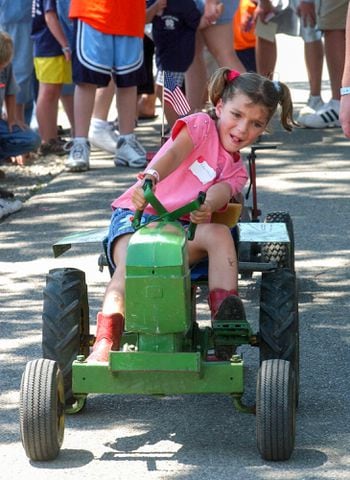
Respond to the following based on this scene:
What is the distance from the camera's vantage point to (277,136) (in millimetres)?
11406

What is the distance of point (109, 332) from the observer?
4.68m

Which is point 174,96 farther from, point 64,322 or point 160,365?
point 160,365

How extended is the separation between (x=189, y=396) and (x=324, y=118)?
6.83 metres

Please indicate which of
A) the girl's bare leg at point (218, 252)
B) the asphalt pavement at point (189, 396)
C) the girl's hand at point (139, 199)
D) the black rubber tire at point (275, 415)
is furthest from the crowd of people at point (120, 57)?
the black rubber tire at point (275, 415)

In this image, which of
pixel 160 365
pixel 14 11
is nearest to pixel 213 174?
pixel 160 365

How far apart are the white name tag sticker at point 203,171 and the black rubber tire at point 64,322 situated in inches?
24.6

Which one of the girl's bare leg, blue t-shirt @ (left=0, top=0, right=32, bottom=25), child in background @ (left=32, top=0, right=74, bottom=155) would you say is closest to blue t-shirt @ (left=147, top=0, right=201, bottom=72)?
child in background @ (left=32, top=0, right=74, bottom=155)

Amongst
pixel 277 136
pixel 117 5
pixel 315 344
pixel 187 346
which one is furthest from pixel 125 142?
pixel 187 346

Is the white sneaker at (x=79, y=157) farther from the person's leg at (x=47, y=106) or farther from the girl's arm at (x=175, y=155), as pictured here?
the girl's arm at (x=175, y=155)

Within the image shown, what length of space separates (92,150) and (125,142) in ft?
3.69

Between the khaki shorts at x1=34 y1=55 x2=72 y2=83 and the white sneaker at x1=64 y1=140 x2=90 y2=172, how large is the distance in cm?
107

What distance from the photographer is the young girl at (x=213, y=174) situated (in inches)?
189

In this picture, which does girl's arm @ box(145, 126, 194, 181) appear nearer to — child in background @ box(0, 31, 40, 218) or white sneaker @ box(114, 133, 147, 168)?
child in background @ box(0, 31, 40, 218)

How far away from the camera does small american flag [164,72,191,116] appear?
18.9 feet
